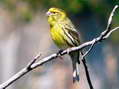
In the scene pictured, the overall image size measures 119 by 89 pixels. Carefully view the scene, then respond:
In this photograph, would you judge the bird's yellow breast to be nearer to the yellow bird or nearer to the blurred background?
the yellow bird

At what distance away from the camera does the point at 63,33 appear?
5875 mm

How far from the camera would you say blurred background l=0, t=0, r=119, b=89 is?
41.9 ft

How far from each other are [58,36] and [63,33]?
8 cm

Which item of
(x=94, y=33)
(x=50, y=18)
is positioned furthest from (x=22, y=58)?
(x=50, y=18)

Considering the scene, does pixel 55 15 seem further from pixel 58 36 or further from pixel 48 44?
pixel 48 44

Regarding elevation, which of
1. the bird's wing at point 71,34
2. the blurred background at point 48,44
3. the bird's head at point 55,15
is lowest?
the bird's wing at point 71,34

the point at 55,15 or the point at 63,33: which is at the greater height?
the point at 55,15

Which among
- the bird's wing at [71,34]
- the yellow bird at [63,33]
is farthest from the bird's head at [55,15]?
the bird's wing at [71,34]

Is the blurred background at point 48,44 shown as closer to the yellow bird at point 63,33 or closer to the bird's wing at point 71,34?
the yellow bird at point 63,33

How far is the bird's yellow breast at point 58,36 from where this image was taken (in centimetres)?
573

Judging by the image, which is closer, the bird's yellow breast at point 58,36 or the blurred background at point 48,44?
the bird's yellow breast at point 58,36

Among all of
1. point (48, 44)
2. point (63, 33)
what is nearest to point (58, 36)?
point (63, 33)

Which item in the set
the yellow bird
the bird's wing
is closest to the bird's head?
the yellow bird

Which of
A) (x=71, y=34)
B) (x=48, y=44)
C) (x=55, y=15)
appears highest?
(x=48, y=44)
